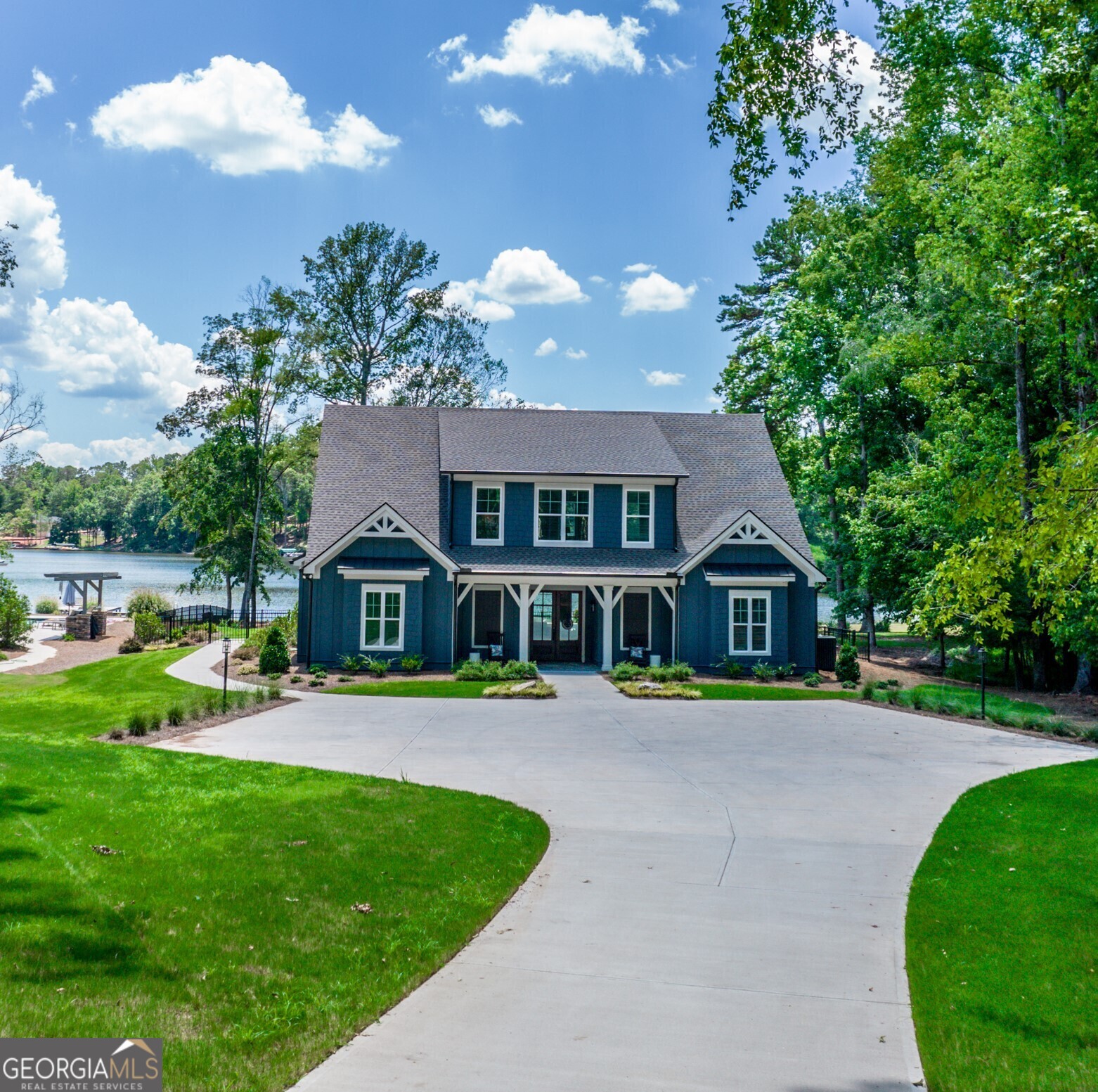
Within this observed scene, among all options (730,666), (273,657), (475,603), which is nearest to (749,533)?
(730,666)

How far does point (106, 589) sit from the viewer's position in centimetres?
6297

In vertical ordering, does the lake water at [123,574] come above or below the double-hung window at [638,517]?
below

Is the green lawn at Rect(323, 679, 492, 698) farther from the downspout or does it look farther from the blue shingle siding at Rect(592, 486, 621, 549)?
the blue shingle siding at Rect(592, 486, 621, 549)

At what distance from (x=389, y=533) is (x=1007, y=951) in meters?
21.0

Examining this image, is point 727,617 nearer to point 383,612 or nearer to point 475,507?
point 475,507

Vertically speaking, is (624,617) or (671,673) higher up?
(624,617)

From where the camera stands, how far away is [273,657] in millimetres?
24078

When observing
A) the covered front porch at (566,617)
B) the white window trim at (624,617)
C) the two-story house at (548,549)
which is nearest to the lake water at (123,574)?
the two-story house at (548,549)

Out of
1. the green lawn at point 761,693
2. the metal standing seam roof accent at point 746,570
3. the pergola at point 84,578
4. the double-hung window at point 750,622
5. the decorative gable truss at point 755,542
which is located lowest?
the green lawn at point 761,693

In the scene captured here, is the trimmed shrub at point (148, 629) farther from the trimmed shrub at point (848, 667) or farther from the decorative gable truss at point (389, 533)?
the trimmed shrub at point (848, 667)

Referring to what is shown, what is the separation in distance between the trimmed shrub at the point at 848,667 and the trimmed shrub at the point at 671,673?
13.7ft

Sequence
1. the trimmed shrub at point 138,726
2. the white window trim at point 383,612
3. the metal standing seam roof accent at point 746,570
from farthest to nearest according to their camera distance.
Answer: the metal standing seam roof accent at point 746,570, the white window trim at point 383,612, the trimmed shrub at point 138,726

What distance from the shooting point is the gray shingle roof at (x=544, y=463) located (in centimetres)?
2734

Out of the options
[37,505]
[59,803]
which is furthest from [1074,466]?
[37,505]
